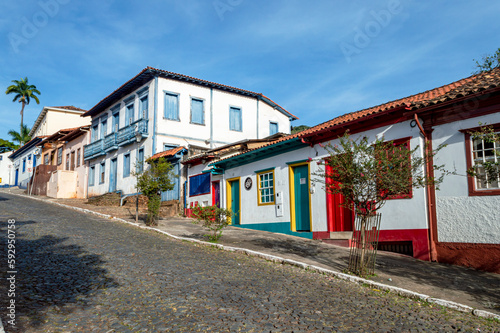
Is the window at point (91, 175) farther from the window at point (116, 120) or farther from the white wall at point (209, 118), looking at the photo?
the white wall at point (209, 118)

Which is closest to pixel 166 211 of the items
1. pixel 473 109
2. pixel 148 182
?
pixel 148 182

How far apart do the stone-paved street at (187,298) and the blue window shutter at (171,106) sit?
1396cm

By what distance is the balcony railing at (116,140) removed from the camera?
2273 centimetres

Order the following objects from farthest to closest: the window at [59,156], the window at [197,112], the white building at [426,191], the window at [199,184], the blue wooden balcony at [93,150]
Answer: the window at [59,156] → the blue wooden balcony at [93,150] → the window at [197,112] → the window at [199,184] → the white building at [426,191]

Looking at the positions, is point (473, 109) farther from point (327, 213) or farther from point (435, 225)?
point (327, 213)

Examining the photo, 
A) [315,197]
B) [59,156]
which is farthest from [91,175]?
[315,197]

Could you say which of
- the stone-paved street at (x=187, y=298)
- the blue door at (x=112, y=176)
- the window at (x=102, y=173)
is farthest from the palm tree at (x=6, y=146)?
the stone-paved street at (x=187, y=298)

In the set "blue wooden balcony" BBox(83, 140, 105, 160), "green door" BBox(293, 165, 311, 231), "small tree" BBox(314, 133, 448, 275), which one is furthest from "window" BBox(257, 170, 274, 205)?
"blue wooden balcony" BBox(83, 140, 105, 160)

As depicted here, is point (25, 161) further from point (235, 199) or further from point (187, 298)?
point (187, 298)

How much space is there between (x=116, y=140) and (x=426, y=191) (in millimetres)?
20656

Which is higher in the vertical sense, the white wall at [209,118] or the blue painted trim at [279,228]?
the white wall at [209,118]

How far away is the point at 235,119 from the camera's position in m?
25.0

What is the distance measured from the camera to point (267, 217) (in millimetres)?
14914

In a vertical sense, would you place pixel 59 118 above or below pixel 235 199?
above
